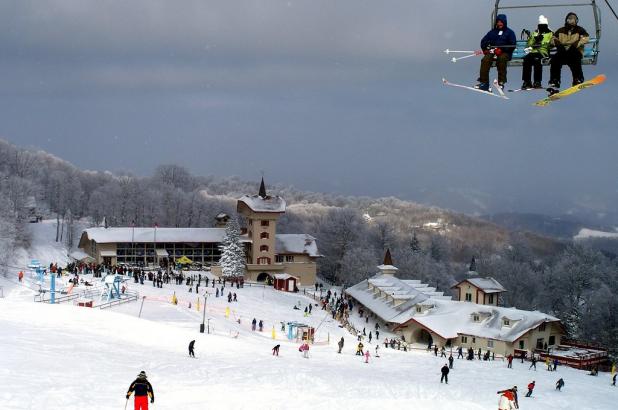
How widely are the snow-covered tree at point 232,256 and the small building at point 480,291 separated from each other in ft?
69.7

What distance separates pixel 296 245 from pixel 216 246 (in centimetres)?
898

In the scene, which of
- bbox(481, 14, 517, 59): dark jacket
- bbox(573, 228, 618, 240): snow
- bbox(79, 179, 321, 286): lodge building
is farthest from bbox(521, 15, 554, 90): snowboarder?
bbox(573, 228, 618, 240): snow

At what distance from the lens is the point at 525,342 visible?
48.3 m

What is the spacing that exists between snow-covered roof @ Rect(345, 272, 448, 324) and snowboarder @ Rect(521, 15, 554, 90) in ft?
131

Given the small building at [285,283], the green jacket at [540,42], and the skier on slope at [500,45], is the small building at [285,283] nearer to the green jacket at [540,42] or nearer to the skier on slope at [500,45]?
the skier on slope at [500,45]

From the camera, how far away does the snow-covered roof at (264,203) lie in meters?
73.8

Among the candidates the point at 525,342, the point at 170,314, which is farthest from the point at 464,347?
the point at 170,314

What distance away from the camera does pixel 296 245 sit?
76.8m

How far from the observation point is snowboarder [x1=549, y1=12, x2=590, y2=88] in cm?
1266

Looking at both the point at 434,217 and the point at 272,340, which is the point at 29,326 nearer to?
the point at 272,340

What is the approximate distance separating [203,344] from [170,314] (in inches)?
319

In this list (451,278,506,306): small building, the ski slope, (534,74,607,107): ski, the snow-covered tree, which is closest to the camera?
(534,74,607,107): ski

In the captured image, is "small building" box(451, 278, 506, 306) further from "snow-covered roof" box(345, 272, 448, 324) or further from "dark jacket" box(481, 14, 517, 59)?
"dark jacket" box(481, 14, 517, 59)

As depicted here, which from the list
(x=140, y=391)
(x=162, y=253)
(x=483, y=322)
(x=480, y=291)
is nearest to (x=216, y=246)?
(x=162, y=253)
